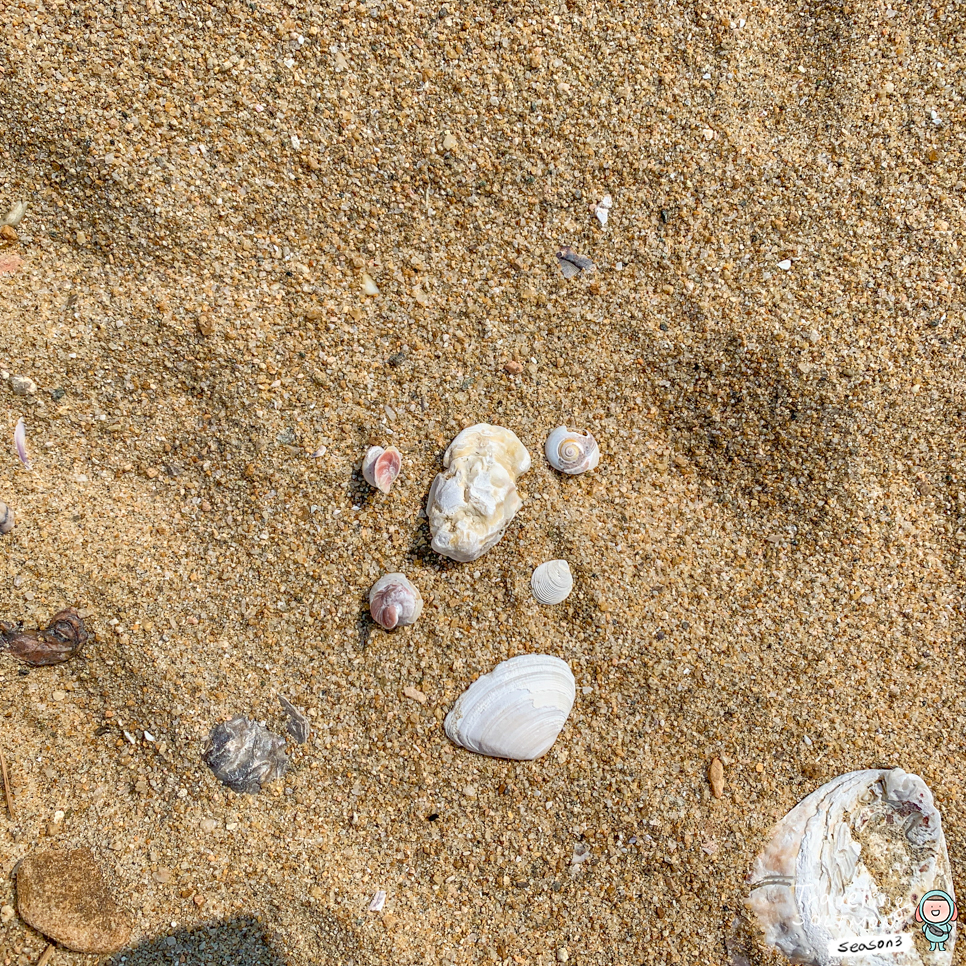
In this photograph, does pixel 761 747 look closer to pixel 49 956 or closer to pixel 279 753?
pixel 279 753

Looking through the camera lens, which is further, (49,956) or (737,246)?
(737,246)

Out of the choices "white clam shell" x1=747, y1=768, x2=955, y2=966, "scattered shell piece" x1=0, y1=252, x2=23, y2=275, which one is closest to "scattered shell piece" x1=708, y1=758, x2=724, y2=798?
"white clam shell" x1=747, y1=768, x2=955, y2=966

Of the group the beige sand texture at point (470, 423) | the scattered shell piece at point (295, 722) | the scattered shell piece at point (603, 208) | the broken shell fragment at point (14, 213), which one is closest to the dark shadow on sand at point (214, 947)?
the beige sand texture at point (470, 423)

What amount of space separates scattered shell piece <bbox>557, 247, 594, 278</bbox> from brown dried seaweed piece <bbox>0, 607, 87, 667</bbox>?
81.5 inches

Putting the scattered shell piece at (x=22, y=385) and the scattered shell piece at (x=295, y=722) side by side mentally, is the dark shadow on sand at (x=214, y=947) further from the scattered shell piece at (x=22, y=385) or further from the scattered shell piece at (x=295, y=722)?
the scattered shell piece at (x=22, y=385)

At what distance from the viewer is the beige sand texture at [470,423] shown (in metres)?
2.00

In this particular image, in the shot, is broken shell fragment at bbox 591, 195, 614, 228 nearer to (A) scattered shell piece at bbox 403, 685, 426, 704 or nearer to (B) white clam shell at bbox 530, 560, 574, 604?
(B) white clam shell at bbox 530, 560, 574, 604

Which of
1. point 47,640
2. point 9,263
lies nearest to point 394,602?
point 47,640

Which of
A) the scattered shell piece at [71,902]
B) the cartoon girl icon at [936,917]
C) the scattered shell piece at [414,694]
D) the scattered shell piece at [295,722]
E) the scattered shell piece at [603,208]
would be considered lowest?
the scattered shell piece at [71,902]

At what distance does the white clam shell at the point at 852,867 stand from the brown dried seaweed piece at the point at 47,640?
248 centimetres

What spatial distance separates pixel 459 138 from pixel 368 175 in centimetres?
34

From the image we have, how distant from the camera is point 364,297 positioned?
82.8 inches

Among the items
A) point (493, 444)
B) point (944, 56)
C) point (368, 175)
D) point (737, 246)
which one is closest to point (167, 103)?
point (368, 175)

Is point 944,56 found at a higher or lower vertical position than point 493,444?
higher
